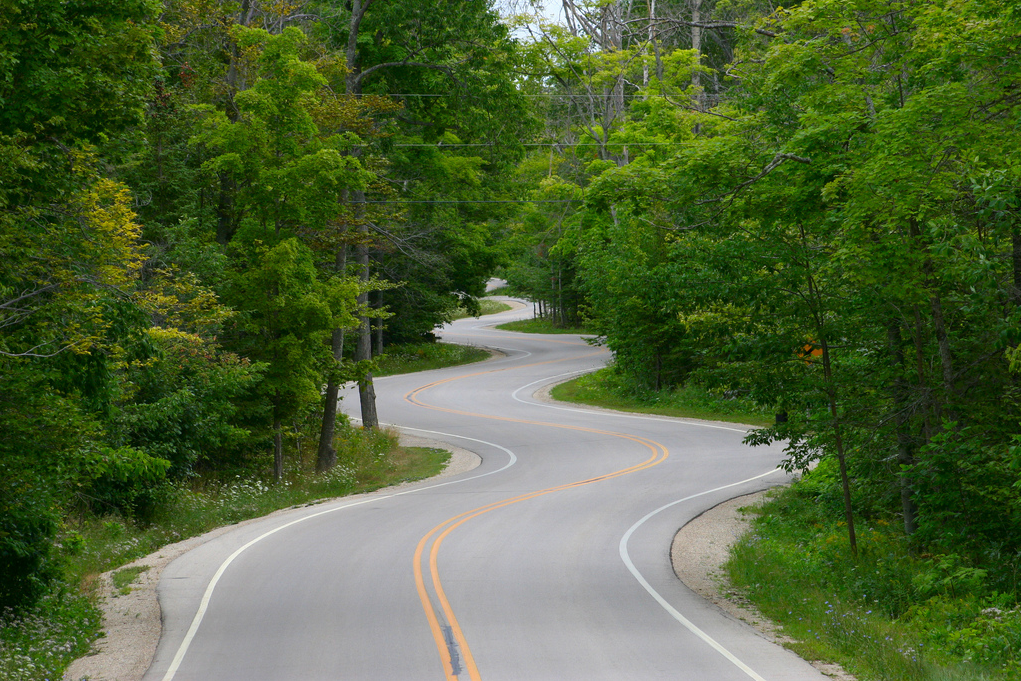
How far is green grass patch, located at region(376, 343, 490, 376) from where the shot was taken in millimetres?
48375

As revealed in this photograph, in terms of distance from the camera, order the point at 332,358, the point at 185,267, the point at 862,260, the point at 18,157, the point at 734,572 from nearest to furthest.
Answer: the point at 18,157 < the point at 862,260 < the point at 734,572 < the point at 185,267 < the point at 332,358

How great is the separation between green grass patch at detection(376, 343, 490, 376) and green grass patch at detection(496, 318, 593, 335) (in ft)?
47.0

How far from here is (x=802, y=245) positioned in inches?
522

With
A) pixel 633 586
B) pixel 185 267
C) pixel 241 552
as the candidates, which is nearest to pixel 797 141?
pixel 633 586

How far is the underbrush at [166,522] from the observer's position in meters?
10.2

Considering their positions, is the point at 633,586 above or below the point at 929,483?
below

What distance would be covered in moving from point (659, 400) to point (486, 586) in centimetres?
2460

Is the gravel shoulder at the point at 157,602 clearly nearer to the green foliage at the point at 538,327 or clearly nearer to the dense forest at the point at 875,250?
the dense forest at the point at 875,250

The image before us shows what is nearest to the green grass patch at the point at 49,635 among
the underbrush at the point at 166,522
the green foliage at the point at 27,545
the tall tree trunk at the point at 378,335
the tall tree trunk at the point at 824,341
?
the underbrush at the point at 166,522

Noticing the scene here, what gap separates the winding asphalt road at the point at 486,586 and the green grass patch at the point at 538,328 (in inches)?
1628

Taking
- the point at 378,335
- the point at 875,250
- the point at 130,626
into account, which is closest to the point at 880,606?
the point at 875,250

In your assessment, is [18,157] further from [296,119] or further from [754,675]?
[296,119]

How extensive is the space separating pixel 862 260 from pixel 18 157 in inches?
389

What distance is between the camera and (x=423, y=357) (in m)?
51.1
